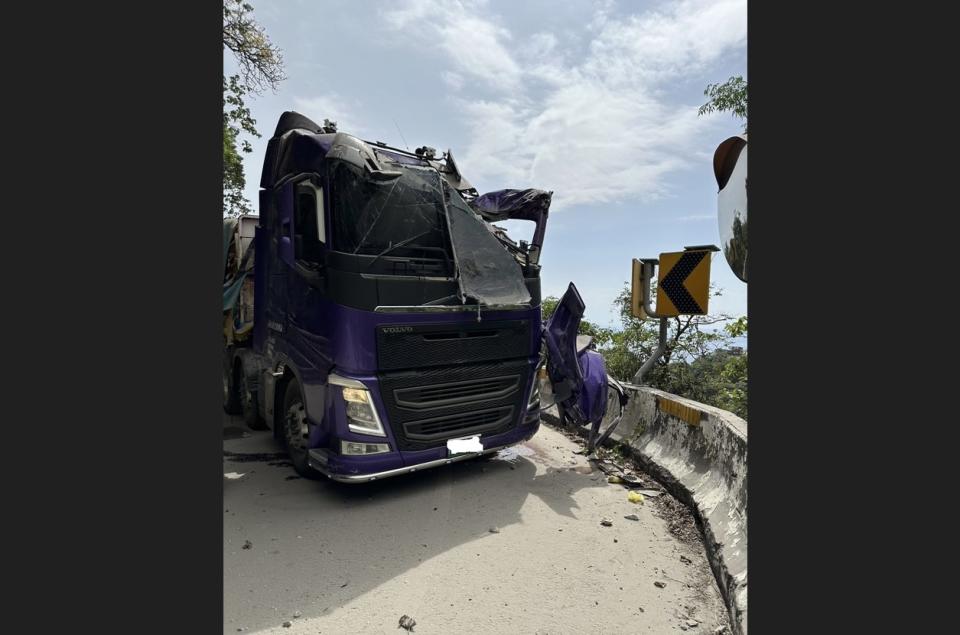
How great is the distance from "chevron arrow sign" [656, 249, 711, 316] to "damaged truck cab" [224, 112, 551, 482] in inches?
51.9

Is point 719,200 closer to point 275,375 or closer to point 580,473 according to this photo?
point 580,473

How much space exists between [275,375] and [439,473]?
1963 mm

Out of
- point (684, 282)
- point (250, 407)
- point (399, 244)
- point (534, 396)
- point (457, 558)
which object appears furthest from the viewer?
point (250, 407)

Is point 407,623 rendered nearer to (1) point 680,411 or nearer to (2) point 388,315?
(2) point 388,315

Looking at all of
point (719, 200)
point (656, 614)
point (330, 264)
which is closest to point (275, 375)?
point (330, 264)

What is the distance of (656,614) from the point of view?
2820 millimetres

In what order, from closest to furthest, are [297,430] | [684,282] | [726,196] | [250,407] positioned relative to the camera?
[726,196], [297,430], [684,282], [250,407]

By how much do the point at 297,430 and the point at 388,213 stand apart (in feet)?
7.42

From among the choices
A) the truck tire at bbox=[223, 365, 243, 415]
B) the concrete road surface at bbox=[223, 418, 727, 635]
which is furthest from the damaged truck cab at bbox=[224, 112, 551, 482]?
the truck tire at bbox=[223, 365, 243, 415]

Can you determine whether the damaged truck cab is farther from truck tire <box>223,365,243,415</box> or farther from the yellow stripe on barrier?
truck tire <box>223,365,243,415</box>

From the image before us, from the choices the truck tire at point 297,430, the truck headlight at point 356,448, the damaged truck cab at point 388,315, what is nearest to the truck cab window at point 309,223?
the damaged truck cab at point 388,315

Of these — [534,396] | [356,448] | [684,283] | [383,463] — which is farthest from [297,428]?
[684,283]

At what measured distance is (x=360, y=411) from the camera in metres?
4.08

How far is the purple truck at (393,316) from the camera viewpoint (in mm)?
4098
